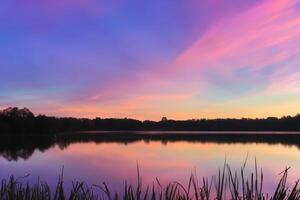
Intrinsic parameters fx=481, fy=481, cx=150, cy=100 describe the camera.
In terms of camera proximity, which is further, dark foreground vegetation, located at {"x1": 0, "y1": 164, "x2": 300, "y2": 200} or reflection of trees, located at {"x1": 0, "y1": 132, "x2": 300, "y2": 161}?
reflection of trees, located at {"x1": 0, "y1": 132, "x2": 300, "y2": 161}

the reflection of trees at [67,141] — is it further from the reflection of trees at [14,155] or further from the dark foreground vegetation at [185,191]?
the dark foreground vegetation at [185,191]

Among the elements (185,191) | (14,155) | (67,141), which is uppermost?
(67,141)

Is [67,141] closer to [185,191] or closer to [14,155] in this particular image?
[14,155]

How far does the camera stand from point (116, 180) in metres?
23.3

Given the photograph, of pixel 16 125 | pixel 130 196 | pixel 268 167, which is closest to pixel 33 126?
pixel 16 125

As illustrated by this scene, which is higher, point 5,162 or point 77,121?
point 77,121

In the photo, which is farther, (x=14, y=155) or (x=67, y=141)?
(x=67, y=141)

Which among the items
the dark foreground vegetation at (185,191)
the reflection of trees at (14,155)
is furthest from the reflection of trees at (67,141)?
the dark foreground vegetation at (185,191)

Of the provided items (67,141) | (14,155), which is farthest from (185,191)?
(67,141)

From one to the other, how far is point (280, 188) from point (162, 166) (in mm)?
27782

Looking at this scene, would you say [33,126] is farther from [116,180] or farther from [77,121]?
[116,180]

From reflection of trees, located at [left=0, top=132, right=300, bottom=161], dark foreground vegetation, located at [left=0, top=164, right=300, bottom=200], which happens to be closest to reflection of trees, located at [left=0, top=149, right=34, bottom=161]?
reflection of trees, located at [left=0, top=132, right=300, bottom=161]

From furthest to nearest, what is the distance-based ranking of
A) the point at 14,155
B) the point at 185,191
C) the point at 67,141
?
the point at 67,141
the point at 14,155
the point at 185,191

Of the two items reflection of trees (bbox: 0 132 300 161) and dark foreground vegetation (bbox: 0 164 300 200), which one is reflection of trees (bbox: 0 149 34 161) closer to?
reflection of trees (bbox: 0 132 300 161)
